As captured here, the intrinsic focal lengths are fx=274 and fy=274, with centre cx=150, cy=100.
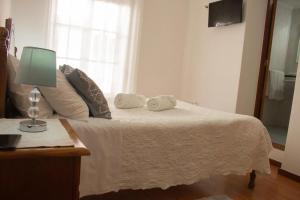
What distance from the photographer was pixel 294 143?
2982mm

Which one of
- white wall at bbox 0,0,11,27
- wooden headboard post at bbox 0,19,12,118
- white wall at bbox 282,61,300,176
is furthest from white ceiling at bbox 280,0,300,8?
wooden headboard post at bbox 0,19,12,118

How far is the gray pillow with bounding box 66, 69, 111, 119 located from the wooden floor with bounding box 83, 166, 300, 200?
0.69m

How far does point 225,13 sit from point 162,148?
101 inches

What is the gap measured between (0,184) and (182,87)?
386 centimetres

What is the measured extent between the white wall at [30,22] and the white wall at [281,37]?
3.14 m

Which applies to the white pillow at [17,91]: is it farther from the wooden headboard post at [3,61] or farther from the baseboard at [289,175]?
the baseboard at [289,175]

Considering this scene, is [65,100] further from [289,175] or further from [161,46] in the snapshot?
[161,46]

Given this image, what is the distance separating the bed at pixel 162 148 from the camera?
170 cm

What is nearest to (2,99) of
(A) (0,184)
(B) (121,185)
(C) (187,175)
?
(A) (0,184)

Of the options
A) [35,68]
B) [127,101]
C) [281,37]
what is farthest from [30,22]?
[281,37]

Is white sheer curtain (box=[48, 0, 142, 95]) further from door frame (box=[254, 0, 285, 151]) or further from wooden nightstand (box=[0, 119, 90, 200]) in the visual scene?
wooden nightstand (box=[0, 119, 90, 200])

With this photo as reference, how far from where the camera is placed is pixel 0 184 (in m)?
1.01

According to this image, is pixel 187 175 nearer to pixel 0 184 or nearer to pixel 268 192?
pixel 268 192

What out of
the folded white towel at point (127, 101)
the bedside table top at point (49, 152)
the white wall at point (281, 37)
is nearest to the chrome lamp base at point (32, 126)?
the bedside table top at point (49, 152)
